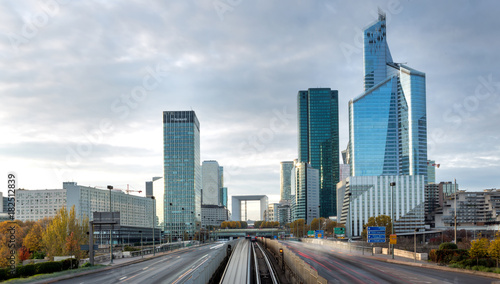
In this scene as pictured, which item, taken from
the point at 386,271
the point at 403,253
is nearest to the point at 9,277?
the point at 386,271

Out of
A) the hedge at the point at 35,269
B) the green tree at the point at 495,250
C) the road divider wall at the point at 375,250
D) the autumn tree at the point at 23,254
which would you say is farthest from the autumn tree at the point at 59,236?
the green tree at the point at 495,250

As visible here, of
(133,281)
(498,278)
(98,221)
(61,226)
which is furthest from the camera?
(61,226)

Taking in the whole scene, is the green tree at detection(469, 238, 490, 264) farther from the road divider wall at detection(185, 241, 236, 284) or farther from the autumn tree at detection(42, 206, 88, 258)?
the autumn tree at detection(42, 206, 88, 258)

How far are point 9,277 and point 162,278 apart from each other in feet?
49.4

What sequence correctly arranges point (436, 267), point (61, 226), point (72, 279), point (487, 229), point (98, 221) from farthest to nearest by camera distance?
point (487, 229)
point (61, 226)
point (98, 221)
point (436, 267)
point (72, 279)

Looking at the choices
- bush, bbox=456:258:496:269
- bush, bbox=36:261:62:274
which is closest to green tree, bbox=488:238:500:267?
bush, bbox=456:258:496:269

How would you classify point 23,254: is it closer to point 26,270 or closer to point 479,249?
point 26,270

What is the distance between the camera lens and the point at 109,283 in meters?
40.2

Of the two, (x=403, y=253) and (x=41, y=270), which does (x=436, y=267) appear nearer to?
(x=403, y=253)

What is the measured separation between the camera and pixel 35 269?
1800 inches

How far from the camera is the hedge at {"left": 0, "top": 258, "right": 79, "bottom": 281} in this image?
1633 inches

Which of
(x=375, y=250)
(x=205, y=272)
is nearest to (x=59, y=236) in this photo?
(x=205, y=272)

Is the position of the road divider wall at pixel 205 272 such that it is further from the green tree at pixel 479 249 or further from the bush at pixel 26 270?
the green tree at pixel 479 249

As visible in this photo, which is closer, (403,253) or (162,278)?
(162,278)
